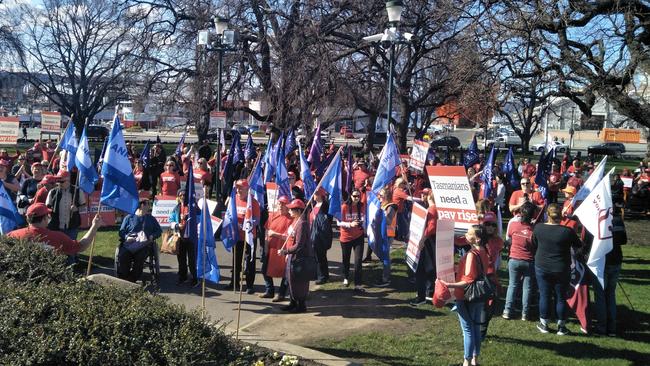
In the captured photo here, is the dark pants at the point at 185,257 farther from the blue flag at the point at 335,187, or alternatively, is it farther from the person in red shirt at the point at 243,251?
the blue flag at the point at 335,187

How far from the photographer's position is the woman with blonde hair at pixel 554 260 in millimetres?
7480

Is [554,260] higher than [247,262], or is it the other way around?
[554,260]

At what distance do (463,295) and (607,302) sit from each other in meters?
2.74

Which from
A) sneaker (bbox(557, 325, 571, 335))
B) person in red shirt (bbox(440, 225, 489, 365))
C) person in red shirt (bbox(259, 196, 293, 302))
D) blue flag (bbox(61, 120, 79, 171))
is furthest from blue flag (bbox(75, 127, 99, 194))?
sneaker (bbox(557, 325, 571, 335))

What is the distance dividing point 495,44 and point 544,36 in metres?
1.22

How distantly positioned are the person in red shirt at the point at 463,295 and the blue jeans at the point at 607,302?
7.51 feet

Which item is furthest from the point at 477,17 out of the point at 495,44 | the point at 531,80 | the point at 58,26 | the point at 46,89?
the point at 46,89

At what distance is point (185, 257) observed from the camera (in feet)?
33.0

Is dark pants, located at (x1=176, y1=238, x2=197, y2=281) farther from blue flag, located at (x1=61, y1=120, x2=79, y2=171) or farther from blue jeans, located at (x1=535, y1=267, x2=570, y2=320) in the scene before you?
blue jeans, located at (x1=535, y1=267, x2=570, y2=320)

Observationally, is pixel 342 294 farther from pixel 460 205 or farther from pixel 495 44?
pixel 495 44

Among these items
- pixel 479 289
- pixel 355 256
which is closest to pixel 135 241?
pixel 355 256

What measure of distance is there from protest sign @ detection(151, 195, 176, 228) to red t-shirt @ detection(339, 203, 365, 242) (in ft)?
9.81

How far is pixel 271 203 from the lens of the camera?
11.2 metres

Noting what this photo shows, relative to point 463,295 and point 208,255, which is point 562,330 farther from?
point 208,255
